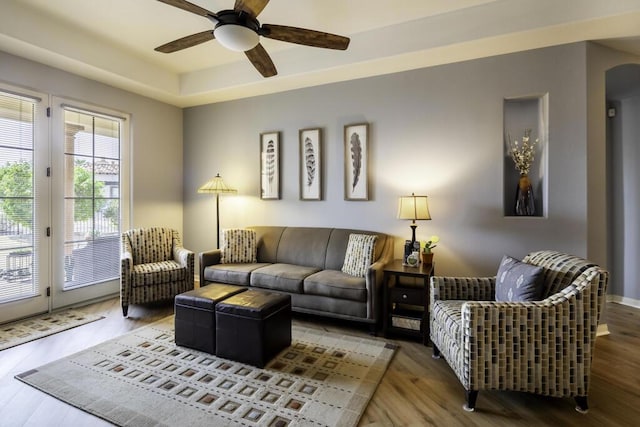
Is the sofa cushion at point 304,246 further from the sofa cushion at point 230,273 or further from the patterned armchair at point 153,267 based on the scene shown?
the patterned armchair at point 153,267

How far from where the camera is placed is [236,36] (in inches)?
87.7

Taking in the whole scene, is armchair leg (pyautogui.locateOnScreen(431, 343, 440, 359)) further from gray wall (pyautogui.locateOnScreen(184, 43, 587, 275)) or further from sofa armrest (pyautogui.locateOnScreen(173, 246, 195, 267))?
sofa armrest (pyautogui.locateOnScreen(173, 246, 195, 267))

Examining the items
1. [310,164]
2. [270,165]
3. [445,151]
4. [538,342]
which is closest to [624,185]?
[445,151]

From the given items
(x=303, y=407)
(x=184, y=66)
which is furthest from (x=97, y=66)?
(x=303, y=407)

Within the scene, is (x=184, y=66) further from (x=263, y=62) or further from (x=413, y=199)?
(x=413, y=199)

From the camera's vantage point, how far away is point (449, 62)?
3.48 m

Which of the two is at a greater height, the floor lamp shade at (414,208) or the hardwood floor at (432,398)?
the floor lamp shade at (414,208)

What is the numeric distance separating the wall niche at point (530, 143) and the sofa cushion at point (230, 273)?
2823 millimetres

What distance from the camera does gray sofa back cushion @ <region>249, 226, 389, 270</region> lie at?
381cm

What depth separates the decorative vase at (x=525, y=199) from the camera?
330cm

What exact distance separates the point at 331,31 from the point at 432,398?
3466mm

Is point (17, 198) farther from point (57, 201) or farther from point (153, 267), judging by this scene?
point (153, 267)

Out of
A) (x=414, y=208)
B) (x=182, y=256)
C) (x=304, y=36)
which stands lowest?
(x=182, y=256)

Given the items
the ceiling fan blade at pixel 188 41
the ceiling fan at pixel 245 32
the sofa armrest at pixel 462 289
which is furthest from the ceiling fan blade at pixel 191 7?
the sofa armrest at pixel 462 289
